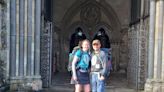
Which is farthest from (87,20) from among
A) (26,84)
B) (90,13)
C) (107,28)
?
(26,84)

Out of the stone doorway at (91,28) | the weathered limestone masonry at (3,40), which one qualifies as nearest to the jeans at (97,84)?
the weathered limestone masonry at (3,40)

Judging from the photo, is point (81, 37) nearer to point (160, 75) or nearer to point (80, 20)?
point (80, 20)

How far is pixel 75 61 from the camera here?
6.20m

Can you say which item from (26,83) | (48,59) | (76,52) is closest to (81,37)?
(48,59)

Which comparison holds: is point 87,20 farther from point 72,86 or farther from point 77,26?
point 72,86

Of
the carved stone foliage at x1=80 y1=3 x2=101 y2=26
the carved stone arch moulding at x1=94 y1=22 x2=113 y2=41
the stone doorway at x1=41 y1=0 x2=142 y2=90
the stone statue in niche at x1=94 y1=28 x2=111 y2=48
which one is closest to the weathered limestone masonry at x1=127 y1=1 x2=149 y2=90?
the stone doorway at x1=41 y1=0 x2=142 y2=90

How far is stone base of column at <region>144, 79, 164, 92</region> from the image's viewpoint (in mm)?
9977

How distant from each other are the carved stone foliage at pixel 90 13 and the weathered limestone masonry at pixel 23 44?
10.3 meters

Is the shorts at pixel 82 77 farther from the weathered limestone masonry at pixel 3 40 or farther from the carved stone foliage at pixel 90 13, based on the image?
the carved stone foliage at pixel 90 13

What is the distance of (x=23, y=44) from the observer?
9.91 m

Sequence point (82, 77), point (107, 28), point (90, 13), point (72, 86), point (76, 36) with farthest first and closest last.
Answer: point (76, 36), point (90, 13), point (107, 28), point (72, 86), point (82, 77)

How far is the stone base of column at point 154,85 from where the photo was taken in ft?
32.7

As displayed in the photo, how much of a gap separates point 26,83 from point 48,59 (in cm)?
167

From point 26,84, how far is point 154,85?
3.81 m
